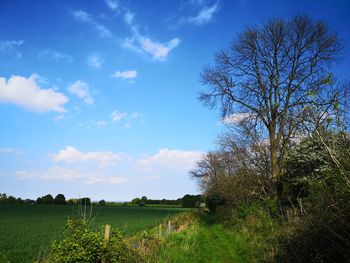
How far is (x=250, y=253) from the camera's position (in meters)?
12.5

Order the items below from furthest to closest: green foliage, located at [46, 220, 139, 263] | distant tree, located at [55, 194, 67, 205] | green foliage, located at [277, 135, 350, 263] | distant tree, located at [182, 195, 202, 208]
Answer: distant tree, located at [55, 194, 67, 205], distant tree, located at [182, 195, 202, 208], green foliage, located at [46, 220, 139, 263], green foliage, located at [277, 135, 350, 263]

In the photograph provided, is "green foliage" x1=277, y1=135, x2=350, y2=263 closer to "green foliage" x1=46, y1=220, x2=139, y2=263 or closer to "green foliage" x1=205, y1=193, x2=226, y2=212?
"green foliage" x1=46, y1=220, x2=139, y2=263

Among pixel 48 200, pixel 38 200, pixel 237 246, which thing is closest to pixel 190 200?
pixel 48 200

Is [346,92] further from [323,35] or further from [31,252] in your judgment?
[31,252]

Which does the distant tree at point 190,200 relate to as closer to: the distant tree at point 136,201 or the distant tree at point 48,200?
the distant tree at point 136,201

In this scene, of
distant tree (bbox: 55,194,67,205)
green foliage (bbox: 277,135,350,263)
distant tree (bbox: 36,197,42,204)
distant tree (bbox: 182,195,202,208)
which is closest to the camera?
green foliage (bbox: 277,135,350,263)

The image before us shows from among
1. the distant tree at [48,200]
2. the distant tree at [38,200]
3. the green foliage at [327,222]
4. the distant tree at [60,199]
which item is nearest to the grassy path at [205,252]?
the green foliage at [327,222]

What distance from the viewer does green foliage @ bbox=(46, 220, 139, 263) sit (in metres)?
7.68

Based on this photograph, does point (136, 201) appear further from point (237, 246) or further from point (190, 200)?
point (237, 246)

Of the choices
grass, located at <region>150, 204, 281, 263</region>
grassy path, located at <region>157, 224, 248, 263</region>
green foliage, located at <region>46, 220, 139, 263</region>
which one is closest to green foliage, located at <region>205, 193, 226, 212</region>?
grass, located at <region>150, 204, 281, 263</region>

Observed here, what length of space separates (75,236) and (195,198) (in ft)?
301

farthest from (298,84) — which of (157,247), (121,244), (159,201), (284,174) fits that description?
(159,201)

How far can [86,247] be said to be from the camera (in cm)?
789

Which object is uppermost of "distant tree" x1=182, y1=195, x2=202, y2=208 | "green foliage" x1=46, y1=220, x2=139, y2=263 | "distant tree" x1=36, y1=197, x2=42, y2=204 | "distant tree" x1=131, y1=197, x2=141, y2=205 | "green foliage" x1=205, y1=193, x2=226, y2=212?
"distant tree" x1=131, y1=197, x2=141, y2=205
